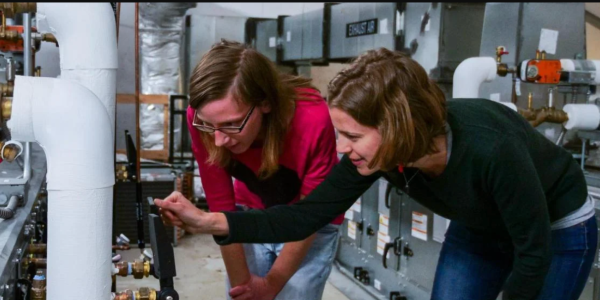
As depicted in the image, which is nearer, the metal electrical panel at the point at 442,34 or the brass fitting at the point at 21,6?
the brass fitting at the point at 21,6

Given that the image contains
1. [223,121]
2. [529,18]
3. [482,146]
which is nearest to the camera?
[482,146]

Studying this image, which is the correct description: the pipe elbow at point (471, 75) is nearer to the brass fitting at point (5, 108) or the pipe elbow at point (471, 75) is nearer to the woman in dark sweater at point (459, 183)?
the woman in dark sweater at point (459, 183)

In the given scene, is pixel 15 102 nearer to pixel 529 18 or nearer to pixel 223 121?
pixel 223 121

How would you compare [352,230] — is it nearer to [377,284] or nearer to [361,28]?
[377,284]

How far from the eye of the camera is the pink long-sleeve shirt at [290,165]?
51.4 inches

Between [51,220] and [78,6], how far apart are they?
372 mm

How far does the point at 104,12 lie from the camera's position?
42.2 inches

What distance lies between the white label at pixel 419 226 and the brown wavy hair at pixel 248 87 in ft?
4.13

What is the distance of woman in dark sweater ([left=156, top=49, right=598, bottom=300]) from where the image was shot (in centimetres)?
100

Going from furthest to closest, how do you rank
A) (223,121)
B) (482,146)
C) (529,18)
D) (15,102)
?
1. (529,18)
2. (223,121)
3. (482,146)
4. (15,102)

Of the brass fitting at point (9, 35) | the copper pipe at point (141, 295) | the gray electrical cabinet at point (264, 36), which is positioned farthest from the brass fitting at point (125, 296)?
the gray electrical cabinet at point (264, 36)

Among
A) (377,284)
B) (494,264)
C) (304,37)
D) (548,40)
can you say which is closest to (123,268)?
(494,264)

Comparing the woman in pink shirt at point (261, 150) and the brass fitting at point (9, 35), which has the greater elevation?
the brass fitting at point (9, 35)

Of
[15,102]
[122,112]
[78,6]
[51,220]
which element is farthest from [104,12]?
[122,112]
